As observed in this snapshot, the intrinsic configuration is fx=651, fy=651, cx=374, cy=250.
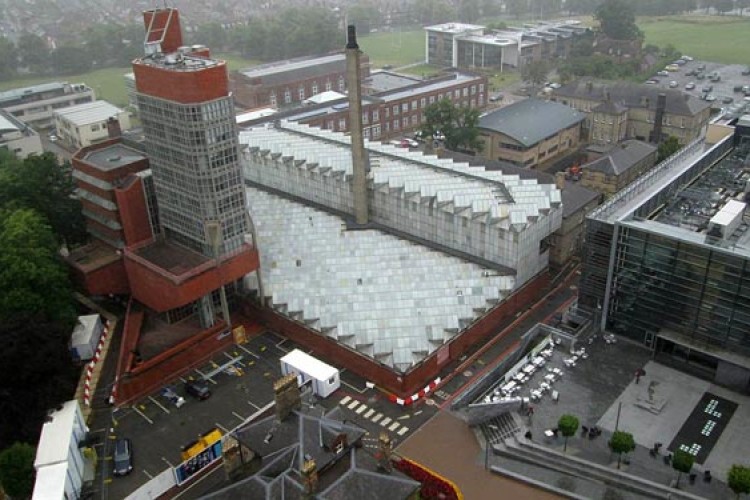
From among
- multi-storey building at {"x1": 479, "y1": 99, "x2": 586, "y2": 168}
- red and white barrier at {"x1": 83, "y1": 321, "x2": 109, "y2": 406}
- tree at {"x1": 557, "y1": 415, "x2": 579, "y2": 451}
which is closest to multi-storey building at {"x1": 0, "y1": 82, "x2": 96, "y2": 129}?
red and white barrier at {"x1": 83, "y1": 321, "x2": 109, "y2": 406}

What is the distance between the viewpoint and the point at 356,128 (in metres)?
82.1

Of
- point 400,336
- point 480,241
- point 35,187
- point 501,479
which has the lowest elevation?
point 501,479

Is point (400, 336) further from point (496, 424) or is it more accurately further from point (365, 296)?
point (496, 424)

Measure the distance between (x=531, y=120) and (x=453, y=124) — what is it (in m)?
15.5

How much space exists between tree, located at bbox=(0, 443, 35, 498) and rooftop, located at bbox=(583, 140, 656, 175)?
86285 mm

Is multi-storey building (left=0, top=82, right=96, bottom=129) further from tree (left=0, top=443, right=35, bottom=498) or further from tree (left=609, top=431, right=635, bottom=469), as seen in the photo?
tree (left=609, top=431, right=635, bottom=469)

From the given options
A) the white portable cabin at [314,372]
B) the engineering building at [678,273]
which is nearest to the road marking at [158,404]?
the white portable cabin at [314,372]

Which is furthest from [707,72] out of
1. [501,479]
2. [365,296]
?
[501,479]

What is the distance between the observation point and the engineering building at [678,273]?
62.0 m

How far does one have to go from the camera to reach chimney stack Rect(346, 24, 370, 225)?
7972 centimetres

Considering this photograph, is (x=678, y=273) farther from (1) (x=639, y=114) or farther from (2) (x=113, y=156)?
(1) (x=639, y=114)

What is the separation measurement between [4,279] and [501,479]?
5204 centimetres

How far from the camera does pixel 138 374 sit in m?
66.5

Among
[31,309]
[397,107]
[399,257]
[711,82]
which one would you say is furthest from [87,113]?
[711,82]
